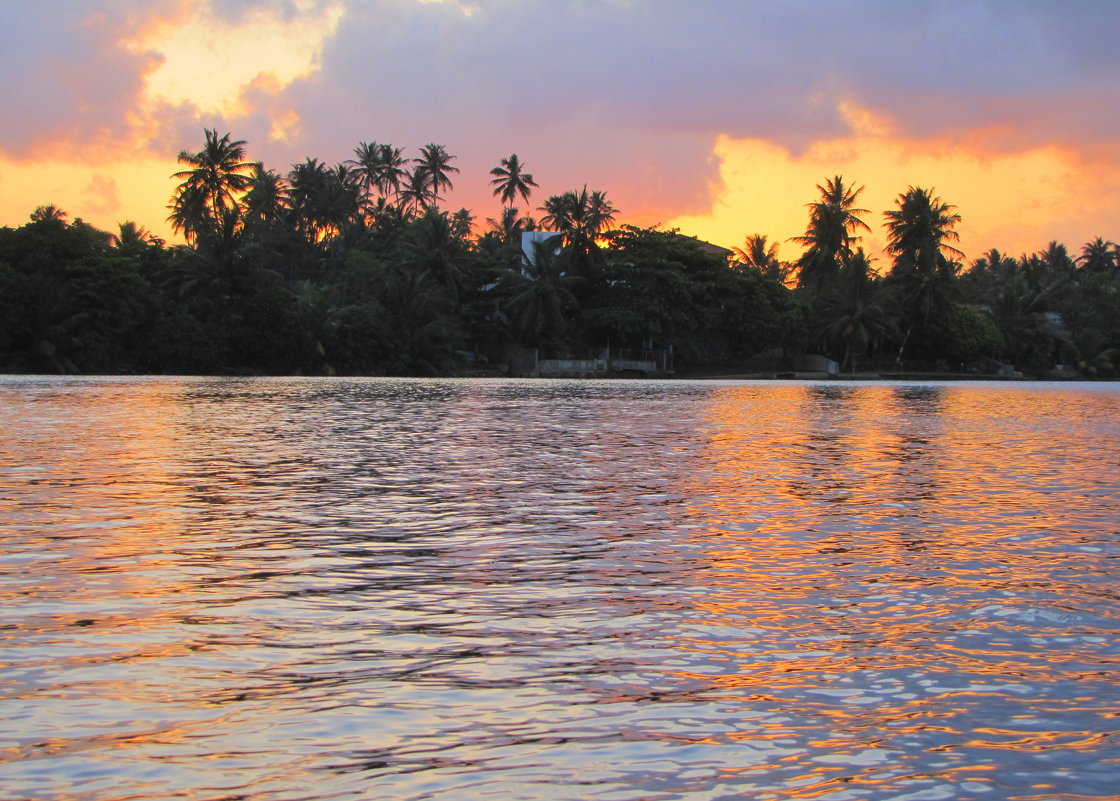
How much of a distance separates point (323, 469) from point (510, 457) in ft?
7.96

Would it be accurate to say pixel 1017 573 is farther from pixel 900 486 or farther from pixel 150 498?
pixel 150 498

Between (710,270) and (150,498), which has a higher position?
(710,270)

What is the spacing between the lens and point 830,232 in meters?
74.9

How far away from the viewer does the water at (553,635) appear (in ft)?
10.8

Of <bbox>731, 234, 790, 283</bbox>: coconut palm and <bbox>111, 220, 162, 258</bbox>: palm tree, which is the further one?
<bbox>731, 234, 790, 283</bbox>: coconut palm

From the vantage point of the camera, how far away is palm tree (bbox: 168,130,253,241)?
59562 mm

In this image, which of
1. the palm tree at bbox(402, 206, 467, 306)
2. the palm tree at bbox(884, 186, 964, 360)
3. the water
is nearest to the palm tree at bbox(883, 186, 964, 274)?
the palm tree at bbox(884, 186, 964, 360)

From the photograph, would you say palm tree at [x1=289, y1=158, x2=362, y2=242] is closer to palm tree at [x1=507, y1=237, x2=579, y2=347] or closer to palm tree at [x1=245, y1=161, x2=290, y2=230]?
palm tree at [x1=245, y1=161, x2=290, y2=230]

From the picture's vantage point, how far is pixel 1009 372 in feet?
244

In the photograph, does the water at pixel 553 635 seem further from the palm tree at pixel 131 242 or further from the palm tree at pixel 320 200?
the palm tree at pixel 320 200

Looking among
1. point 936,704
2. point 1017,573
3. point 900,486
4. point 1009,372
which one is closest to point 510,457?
point 900,486

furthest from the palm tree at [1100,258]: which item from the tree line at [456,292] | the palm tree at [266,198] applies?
the palm tree at [266,198]

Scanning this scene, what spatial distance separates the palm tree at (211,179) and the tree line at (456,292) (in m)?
0.10

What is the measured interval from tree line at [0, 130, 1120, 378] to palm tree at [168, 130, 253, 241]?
0.10m
